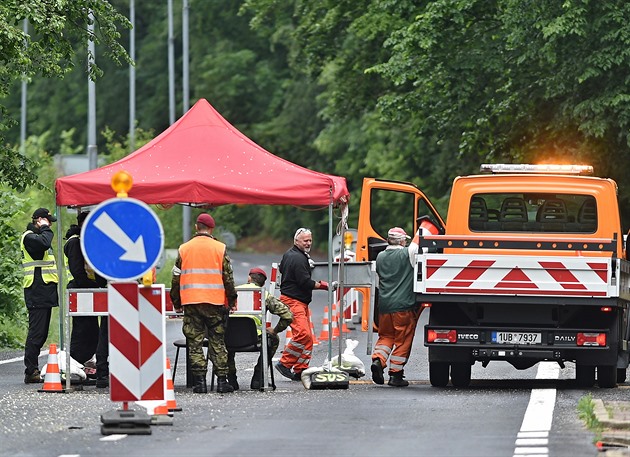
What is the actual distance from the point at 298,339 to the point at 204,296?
7.38 ft

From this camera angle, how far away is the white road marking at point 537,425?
40.3 feet

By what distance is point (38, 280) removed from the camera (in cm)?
1912

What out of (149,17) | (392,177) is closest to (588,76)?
(392,177)

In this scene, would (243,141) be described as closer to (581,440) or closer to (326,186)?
(326,186)

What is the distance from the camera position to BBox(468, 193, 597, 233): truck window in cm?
1969

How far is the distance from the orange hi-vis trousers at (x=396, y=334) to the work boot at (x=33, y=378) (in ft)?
11.5

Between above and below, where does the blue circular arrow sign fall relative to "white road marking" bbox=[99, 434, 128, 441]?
above

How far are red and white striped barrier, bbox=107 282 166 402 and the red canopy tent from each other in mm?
4377

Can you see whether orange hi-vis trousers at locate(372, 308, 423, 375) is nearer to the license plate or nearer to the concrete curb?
the license plate

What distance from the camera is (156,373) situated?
44.8ft

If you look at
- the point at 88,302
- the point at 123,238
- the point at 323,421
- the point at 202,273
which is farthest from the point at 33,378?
the point at 123,238

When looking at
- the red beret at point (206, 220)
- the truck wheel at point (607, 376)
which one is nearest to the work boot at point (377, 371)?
the truck wheel at point (607, 376)

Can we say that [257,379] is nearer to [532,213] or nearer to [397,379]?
[397,379]

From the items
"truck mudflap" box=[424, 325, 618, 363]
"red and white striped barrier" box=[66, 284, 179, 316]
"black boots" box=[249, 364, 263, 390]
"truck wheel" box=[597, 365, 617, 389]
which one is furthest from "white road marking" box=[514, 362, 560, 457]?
"red and white striped barrier" box=[66, 284, 179, 316]
